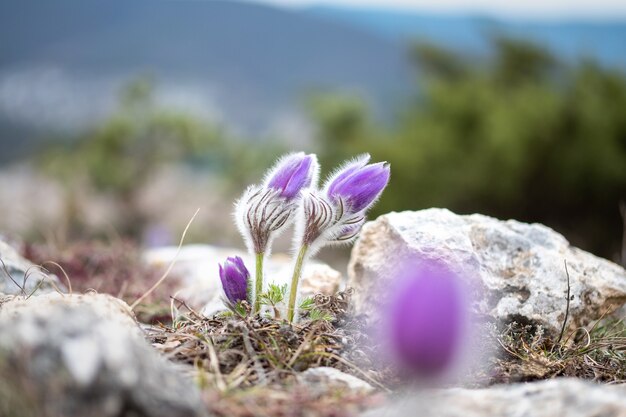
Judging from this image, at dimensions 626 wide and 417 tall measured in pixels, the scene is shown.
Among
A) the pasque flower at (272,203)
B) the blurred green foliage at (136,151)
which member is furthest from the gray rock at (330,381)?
the blurred green foliage at (136,151)

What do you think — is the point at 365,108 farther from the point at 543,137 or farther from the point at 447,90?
the point at 543,137

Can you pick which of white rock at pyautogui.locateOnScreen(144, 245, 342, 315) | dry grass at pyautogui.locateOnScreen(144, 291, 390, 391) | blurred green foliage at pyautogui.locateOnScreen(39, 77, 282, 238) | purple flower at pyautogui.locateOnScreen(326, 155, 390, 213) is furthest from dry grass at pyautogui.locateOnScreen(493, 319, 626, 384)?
blurred green foliage at pyautogui.locateOnScreen(39, 77, 282, 238)

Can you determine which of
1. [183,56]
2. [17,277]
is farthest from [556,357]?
[183,56]

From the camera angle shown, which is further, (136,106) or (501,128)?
(136,106)

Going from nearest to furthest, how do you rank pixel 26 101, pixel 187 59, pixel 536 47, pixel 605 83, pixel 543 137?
pixel 543 137 → pixel 605 83 → pixel 536 47 → pixel 26 101 → pixel 187 59

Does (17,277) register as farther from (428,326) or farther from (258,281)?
(428,326)

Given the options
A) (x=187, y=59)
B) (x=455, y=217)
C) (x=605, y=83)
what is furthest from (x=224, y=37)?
(x=455, y=217)
